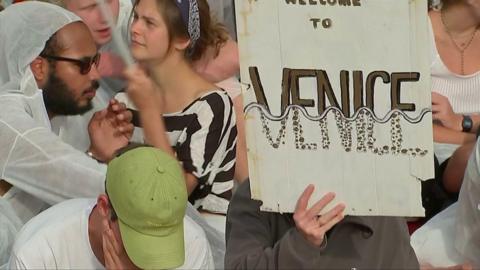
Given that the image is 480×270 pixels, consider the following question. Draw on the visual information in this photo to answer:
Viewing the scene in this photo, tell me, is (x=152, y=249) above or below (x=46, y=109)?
below

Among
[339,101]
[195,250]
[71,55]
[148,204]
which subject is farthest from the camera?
[71,55]

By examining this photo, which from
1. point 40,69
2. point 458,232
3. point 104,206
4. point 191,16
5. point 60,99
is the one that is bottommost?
point 458,232

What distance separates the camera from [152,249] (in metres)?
2.71

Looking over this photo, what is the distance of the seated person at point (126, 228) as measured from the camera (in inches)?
106

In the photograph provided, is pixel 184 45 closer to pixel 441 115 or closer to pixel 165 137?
pixel 165 137

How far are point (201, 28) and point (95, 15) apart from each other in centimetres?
37

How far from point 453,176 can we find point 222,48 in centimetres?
81

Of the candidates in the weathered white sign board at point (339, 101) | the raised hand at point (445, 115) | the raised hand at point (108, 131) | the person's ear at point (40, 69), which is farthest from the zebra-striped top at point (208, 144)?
the weathered white sign board at point (339, 101)

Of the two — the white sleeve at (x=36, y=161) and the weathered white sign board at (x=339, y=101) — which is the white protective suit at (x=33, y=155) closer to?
the white sleeve at (x=36, y=161)

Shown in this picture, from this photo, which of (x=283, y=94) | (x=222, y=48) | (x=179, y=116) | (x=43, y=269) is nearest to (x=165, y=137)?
(x=179, y=116)

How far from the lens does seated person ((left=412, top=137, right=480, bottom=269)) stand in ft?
10.2

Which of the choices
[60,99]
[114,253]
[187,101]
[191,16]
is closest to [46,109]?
[60,99]

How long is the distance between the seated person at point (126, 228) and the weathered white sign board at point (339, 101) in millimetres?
254

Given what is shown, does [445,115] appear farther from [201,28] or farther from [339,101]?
[339,101]
